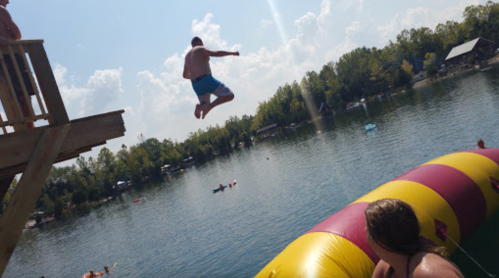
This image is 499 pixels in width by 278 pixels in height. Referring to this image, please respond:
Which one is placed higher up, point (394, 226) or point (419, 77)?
point (419, 77)

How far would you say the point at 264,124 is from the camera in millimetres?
155125

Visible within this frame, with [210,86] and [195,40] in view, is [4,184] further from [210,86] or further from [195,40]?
[195,40]

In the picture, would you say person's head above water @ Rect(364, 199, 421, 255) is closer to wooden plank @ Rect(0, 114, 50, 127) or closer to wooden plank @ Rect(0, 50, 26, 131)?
wooden plank @ Rect(0, 114, 50, 127)

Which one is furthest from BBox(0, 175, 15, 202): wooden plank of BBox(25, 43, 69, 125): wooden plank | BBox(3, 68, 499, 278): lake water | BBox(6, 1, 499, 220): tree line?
BBox(6, 1, 499, 220): tree line

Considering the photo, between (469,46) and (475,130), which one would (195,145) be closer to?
(469,46)

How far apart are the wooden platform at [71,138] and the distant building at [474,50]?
113001 mm

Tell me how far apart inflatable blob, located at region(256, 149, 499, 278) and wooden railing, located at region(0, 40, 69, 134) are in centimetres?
494

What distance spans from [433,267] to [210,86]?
15.3 feet

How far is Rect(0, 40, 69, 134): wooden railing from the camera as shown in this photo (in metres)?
4.85

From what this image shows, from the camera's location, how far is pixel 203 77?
643cm

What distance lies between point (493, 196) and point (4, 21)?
11909 millimetres

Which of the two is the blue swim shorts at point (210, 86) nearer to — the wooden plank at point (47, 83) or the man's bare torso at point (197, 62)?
the man's bare torso at point (197, 62)

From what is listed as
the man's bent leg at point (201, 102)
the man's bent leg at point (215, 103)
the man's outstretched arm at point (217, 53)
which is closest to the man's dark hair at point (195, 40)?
the man's outstretched arm at point (217, 53)

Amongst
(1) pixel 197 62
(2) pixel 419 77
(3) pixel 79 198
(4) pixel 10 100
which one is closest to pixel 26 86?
(4) pixel 10 100
